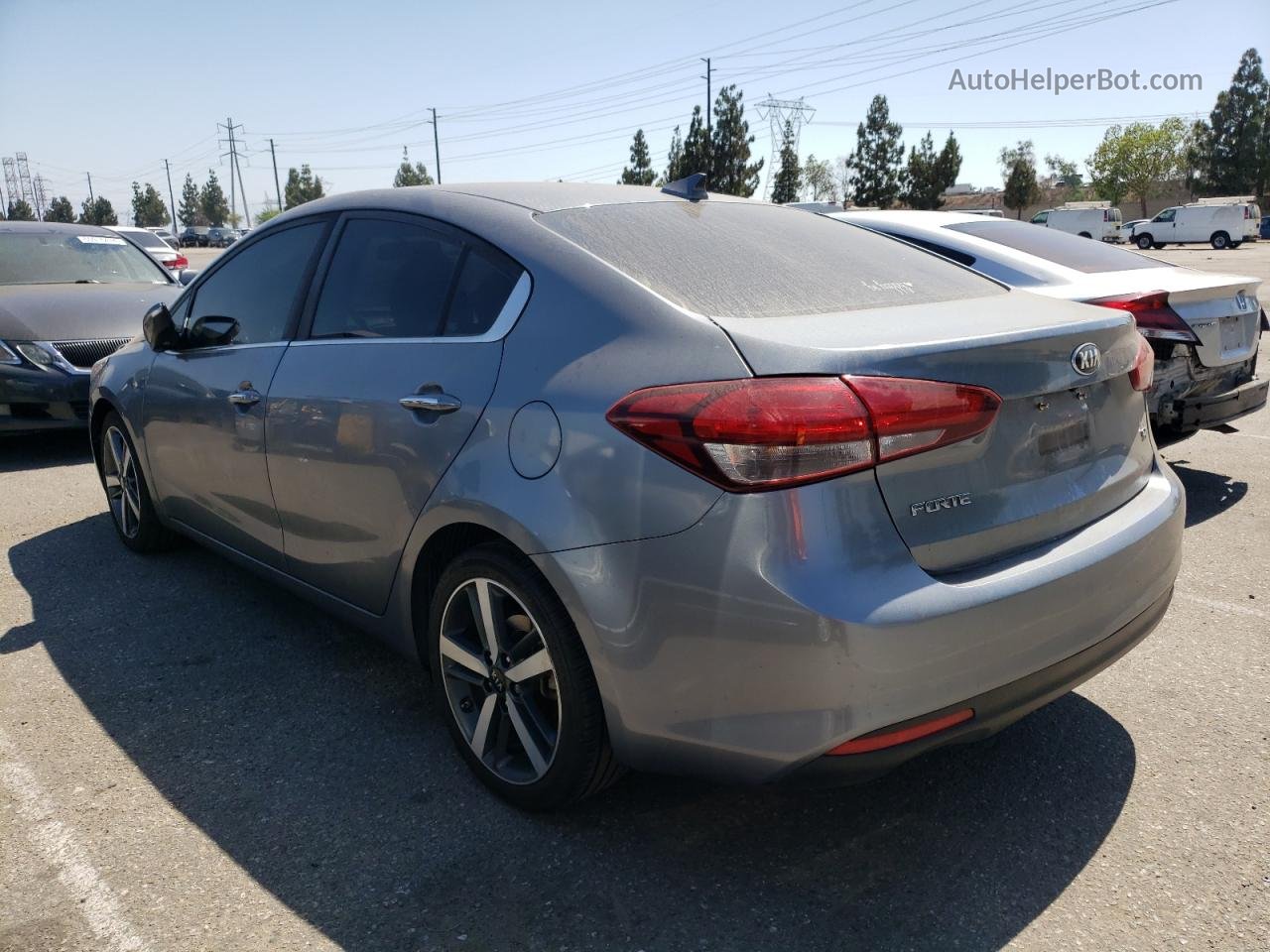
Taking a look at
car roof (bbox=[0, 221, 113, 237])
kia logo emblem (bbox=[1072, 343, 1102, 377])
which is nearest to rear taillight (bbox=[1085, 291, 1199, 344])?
kia logo emblem (bbox=[1072, 343, 1102, 377])

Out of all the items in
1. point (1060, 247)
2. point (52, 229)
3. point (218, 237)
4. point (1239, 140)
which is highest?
point (1239, 140)

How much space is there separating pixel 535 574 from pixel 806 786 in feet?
2.62

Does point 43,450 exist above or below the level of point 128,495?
below

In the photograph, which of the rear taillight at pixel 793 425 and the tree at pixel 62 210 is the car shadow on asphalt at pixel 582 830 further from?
the tree at pixel 62 210

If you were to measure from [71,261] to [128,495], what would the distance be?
4687 mm

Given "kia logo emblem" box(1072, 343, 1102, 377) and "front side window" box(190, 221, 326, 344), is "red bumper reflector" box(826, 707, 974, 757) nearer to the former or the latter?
"kia logo emblem" box(1072, 343, 1102, 377)

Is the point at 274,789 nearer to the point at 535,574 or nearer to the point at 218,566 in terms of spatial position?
the point at 535,574

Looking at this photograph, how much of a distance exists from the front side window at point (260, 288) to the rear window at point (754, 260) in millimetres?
1221

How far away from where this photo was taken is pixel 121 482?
491 centimetres

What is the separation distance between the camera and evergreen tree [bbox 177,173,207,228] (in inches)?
5256

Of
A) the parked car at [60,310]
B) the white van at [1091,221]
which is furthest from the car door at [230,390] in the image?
the white van at [1091,221]

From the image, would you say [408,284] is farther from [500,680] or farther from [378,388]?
[500,680]

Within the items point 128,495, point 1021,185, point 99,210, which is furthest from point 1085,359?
point 99,210

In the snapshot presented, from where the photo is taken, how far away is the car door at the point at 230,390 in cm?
352
